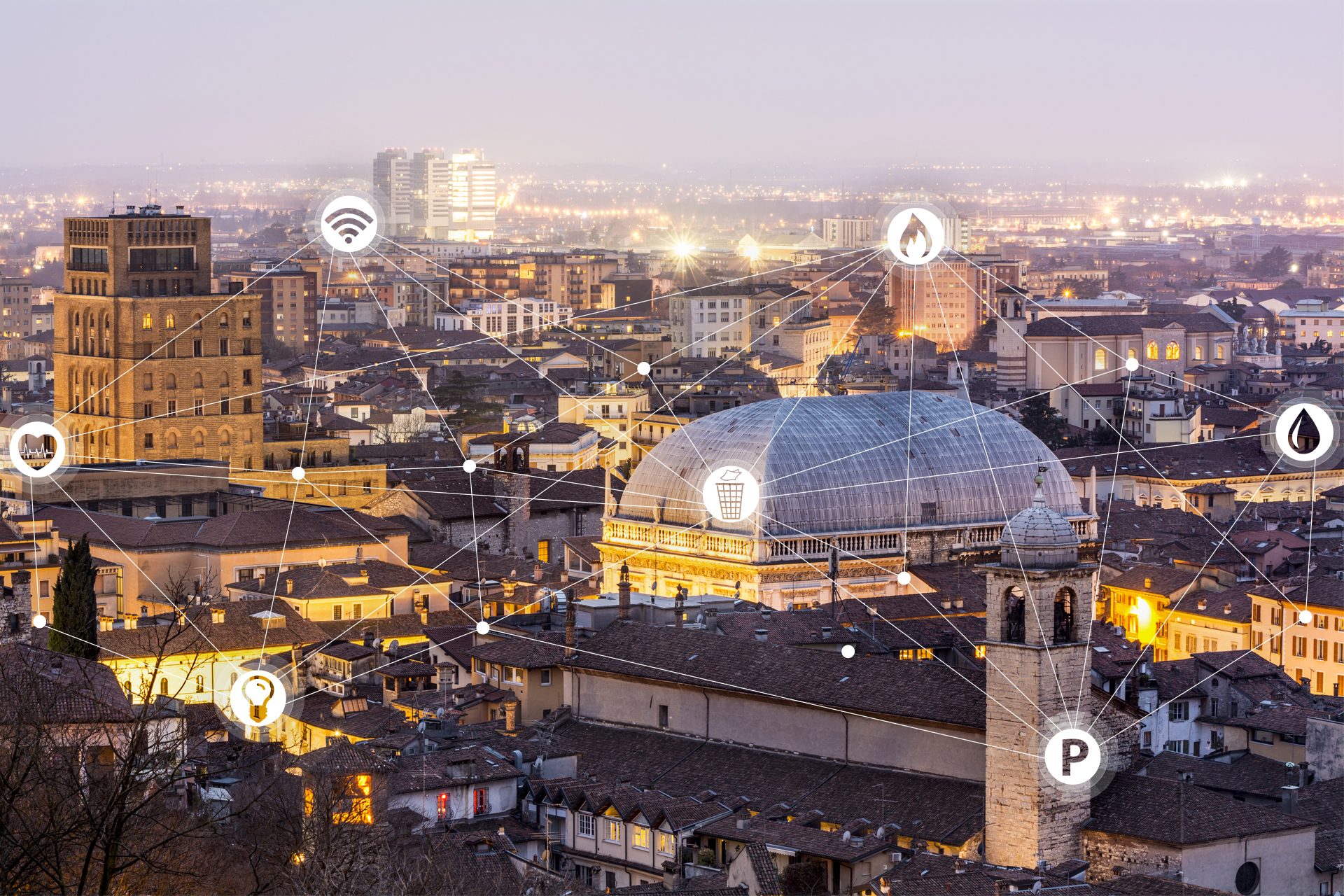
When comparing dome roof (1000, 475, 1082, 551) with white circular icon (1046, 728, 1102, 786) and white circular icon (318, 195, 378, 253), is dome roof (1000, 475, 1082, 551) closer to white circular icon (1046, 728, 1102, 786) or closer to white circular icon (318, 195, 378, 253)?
white circular icon (1046, 728, 1102, 786)

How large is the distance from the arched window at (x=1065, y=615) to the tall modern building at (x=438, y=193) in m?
103

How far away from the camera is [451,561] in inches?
1517

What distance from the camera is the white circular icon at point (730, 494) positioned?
110 ft

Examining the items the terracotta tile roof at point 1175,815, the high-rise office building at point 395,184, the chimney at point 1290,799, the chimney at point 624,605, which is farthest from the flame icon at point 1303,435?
the high-rise office building at point 395,184

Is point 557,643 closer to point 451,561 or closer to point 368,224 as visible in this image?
point 368,224

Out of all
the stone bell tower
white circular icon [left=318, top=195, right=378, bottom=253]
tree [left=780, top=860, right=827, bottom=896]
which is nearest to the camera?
white circular icon [left=318, top=195, right=378, bottom=253]

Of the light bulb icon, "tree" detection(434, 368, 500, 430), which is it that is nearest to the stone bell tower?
the light bulb icon

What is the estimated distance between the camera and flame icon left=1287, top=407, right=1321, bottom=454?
170ft

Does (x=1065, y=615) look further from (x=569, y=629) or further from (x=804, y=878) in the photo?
(x=569, y=629)

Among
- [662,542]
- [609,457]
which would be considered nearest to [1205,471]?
[609,457]

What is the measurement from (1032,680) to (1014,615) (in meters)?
0.56

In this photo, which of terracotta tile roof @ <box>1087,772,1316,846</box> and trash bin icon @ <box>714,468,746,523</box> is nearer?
terracotta tile roof @ <box>1087,772,1316,846</box>

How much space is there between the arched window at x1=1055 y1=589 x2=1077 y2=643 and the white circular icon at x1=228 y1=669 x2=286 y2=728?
845 centimetres

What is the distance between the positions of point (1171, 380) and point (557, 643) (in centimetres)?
4981
